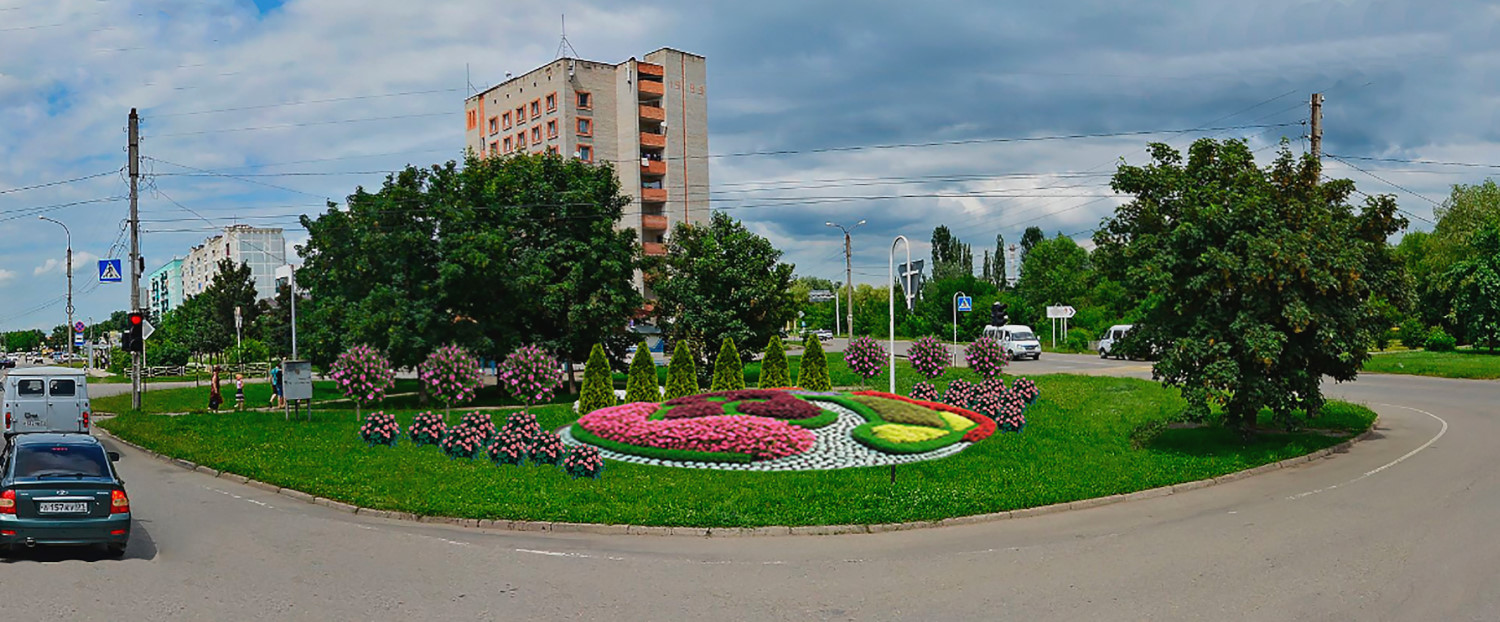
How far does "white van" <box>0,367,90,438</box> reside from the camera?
25.6 m

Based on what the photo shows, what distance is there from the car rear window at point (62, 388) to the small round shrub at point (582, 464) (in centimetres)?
1738

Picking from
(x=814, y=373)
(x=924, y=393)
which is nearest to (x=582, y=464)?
(x=924, y=393)

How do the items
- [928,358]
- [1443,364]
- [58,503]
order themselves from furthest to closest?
[1443,364]
[928,358]
[58,503]

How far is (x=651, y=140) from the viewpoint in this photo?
250 feet

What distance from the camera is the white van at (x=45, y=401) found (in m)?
25.6

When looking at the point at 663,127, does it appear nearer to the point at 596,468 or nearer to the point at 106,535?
the point at 596,468

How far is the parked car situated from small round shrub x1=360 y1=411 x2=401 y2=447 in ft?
30.3

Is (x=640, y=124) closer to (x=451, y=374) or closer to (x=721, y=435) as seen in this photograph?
(x=451, y=374)

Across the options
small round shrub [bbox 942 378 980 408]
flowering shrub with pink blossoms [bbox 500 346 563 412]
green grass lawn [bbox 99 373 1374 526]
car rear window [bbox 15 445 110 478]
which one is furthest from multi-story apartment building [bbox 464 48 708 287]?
car rear window [bbox 15 445 110 478]

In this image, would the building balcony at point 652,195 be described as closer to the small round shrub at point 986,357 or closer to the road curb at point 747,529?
the small round shrub at point 986,357

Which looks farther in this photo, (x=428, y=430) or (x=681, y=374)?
(x=681, y=374)

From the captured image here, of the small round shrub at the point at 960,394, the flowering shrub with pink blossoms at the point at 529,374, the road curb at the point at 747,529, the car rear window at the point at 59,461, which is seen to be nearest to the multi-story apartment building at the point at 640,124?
the flowering shrub with pink blossoms at the point at 529,374

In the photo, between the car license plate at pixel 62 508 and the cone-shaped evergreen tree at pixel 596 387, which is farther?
the cone-shaped evergreen tree at pixel 596 387

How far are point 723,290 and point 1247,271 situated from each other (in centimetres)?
2240
